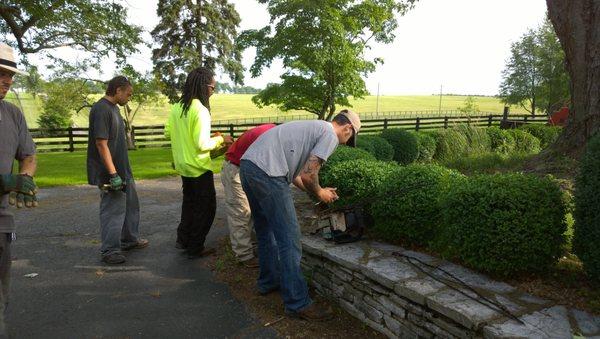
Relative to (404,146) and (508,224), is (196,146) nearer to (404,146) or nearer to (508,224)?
(508,224)

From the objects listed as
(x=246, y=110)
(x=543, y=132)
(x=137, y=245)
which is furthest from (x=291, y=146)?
(x=246, y=110)

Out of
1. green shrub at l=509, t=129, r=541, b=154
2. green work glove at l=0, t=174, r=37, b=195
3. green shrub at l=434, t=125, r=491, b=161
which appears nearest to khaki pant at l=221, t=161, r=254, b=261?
green work glove at l=0, t=174, r=37, b=195

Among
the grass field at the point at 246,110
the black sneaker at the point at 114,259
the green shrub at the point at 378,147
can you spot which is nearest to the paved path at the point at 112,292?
the black sneaker at the point at 114,259

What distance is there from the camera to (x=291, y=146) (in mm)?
3344

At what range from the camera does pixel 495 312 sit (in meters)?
2.59

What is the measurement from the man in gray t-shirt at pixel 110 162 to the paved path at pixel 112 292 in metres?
0.40

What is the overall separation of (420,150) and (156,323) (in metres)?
8.09

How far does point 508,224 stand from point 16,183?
11.2ft

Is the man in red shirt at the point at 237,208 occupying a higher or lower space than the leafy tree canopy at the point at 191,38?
lower

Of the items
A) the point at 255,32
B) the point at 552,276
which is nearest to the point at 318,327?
the point at 552,276

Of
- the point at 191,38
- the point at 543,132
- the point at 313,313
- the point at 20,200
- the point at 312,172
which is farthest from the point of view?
the point at 191,38

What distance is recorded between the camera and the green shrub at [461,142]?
32.8 feet

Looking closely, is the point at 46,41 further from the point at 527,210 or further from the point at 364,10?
the point at 527,210

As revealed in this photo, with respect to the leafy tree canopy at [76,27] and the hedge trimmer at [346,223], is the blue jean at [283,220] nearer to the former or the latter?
the hedge trimmer at [346,223]
